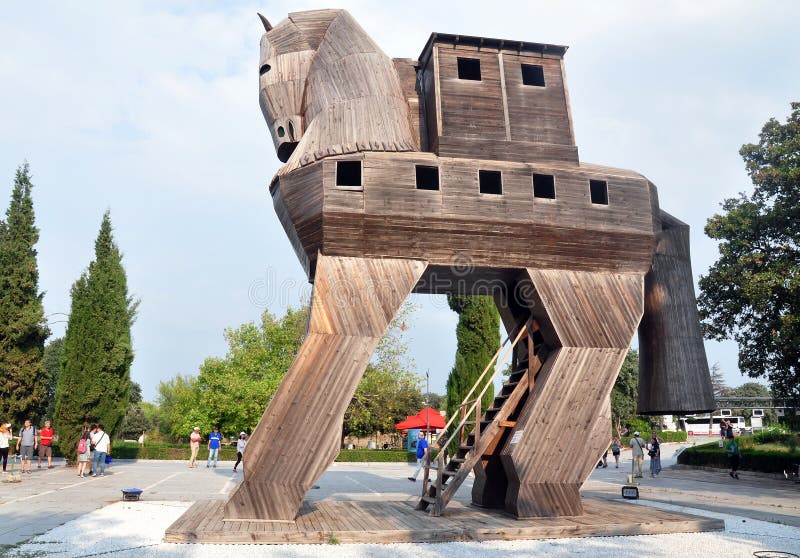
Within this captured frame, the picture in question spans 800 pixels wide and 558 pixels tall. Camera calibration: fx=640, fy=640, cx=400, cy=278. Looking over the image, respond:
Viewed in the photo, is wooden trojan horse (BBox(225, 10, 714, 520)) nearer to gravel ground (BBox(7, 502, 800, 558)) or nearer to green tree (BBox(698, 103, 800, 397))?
gravel ground (BBox(7, 502, 800, 558))

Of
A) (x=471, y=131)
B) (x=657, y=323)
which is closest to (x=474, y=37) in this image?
(x=471, y=131)

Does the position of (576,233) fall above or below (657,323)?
above

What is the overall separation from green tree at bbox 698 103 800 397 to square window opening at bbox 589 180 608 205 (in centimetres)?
1057

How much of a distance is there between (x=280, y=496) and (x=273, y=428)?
118 cm

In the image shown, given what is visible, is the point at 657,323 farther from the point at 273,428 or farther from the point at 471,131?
the point at 273,428

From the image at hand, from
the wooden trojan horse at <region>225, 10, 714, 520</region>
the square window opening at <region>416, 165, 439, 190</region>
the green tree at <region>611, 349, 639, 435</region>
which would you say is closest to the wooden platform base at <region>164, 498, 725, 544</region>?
the wooden trojan horse at <region>225, 10, 714, 520</region>

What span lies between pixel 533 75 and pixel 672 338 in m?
6.56

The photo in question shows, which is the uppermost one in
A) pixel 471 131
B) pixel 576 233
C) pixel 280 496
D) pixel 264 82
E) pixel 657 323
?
pixel 264 82

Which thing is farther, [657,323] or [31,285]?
[31,285]

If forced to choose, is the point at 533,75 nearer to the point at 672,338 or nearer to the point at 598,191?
the point at 598,191

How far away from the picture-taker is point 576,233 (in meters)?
13.1

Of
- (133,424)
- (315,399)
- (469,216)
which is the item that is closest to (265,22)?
(469,216)

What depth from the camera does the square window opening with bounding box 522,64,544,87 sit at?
14266 mm

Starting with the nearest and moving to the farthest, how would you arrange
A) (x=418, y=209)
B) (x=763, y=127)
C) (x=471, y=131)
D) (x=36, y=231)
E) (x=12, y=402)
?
(x=418, y=209)
(x=471, y=131)
(x=763, y=127)
(x=12, y=402)
(x=36, y=231)
